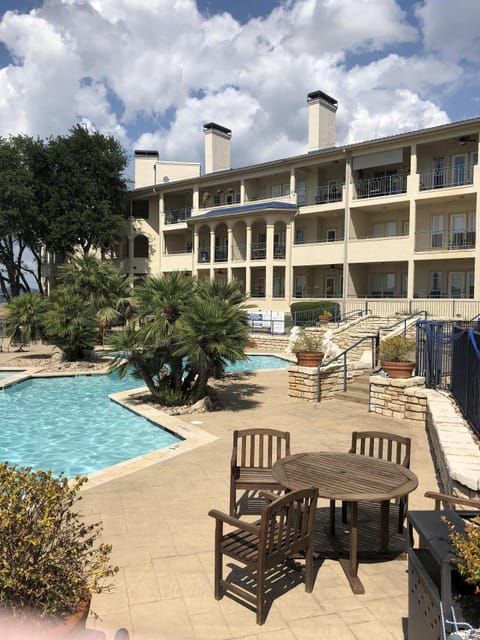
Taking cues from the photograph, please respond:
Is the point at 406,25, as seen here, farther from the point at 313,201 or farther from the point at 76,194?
the point at 76,194

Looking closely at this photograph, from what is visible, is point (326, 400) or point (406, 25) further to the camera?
point (406, 25)

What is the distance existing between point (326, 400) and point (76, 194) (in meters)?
31.3

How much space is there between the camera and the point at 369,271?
31047 mm

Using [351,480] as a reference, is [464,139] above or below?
above

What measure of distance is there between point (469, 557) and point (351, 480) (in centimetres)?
224

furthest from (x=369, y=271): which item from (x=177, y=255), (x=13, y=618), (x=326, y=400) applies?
(x=13, y=618)

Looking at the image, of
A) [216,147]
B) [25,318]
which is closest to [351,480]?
[25,318]

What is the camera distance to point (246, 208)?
3309 centimetres

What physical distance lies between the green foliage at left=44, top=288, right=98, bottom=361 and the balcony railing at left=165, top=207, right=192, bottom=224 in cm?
2200

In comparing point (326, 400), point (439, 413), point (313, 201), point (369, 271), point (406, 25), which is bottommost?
point (326, 400)

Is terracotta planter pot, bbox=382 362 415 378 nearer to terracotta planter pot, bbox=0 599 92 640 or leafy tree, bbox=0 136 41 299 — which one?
terracotta planter pot, bbox=0 599 92 640

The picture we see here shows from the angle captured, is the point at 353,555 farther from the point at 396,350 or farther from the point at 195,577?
the point at 396,350

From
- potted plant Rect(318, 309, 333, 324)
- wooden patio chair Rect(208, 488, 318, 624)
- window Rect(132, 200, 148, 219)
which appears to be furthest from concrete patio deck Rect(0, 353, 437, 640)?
window Rect(132, 200, 148, 219)

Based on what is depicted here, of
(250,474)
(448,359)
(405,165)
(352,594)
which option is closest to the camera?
(352,594)
